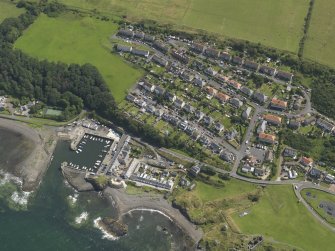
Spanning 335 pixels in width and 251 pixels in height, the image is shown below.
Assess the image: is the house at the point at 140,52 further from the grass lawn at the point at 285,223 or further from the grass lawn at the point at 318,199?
the grass lawn at the point at 318,199

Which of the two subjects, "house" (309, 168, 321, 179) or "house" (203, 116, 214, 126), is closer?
"house" (309, 168, 321, 179)

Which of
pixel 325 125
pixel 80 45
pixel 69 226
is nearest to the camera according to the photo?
pixel 69 226

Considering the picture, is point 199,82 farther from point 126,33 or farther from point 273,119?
point 126,33

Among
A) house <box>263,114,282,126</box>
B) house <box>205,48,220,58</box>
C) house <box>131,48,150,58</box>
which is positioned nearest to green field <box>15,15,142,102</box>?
house <box>131,48,150,58</box>

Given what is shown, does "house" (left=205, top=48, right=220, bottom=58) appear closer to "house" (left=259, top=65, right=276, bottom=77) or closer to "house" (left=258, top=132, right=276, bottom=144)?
"house" (left=259, top=65, right=276, bottom=77)

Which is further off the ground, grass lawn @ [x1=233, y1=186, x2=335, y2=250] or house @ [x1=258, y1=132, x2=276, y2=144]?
house @ [x1=258, y1=132, x2=276, y2=144]

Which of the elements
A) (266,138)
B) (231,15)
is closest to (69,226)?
(266,138)
